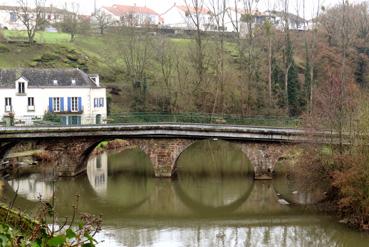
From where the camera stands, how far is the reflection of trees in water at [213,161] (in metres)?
37.8

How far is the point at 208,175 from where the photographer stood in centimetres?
3650

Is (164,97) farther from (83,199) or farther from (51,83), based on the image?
(83,199)

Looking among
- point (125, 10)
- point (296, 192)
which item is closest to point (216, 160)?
point (296, 192)

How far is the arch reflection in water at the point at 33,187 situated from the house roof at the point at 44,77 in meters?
12.6

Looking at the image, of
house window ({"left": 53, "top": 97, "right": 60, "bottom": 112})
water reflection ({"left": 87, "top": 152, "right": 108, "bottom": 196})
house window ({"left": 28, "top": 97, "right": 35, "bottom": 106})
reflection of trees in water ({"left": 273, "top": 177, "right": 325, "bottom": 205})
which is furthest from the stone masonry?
house window ({"left": 28, "top": 97, "right": 35, "bottom": 106})

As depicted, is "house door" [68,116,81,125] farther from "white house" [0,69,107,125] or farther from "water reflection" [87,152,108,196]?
"water reflection" [87,152,108,196]

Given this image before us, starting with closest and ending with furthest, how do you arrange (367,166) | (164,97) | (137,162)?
(367,166) < (137,162) < (164,97)

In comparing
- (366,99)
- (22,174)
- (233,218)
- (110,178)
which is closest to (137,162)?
(110,178)

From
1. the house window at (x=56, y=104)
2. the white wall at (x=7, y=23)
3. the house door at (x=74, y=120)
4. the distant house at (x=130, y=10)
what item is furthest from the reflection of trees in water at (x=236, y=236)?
the white wall at (x=7, y=23)

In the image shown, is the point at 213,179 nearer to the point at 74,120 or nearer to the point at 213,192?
the point at 213,192

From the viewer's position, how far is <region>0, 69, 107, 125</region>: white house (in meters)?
45.3

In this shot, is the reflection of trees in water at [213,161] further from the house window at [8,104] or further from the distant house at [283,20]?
the distant house at [283,20]

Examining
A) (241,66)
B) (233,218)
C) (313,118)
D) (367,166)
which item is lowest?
(233,218)

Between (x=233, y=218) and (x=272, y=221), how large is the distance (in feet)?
6.57
